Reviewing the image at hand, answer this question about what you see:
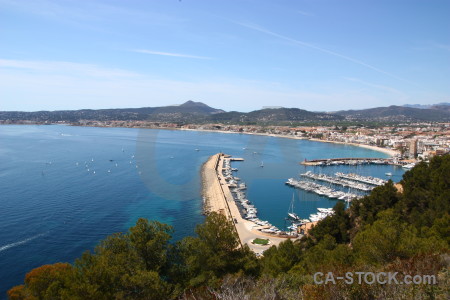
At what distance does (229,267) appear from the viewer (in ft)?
22.9

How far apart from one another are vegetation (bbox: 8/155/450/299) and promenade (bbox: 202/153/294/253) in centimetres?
273

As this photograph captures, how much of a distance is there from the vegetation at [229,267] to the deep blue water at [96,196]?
580 centimetres

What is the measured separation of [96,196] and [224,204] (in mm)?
8531

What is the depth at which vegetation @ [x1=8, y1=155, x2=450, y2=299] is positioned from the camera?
13.5ft

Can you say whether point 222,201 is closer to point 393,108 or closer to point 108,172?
point 108,172

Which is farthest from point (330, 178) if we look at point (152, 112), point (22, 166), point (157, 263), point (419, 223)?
point (152, 112)

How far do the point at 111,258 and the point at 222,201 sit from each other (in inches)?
554

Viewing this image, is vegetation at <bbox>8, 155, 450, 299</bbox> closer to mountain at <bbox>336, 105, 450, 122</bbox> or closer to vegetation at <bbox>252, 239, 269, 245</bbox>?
vegetation at <bbox>252, 239, 269, 245</bbox>

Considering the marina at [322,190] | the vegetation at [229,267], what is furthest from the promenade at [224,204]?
the marina at [322,190]

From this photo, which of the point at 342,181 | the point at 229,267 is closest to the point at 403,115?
the point at 342,181

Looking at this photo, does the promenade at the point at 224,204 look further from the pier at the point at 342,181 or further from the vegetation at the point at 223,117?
the vegetation at the point at 223,117

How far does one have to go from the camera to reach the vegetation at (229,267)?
4.13 metres

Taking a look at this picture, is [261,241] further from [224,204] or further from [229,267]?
[229,267]

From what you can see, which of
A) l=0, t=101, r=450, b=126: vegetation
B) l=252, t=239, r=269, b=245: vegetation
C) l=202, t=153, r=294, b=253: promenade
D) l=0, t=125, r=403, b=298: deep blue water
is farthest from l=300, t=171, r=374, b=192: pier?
l=0, t=101, r=450, b=126: vegetation
